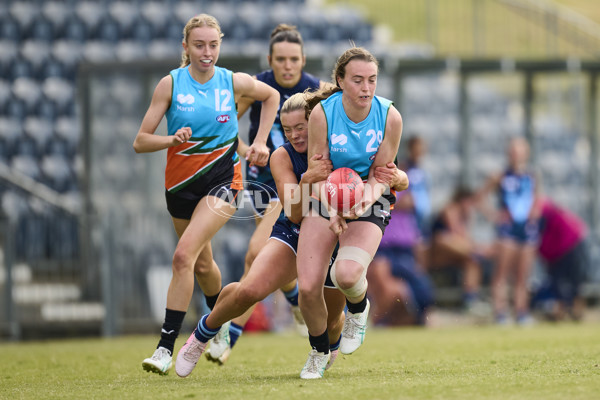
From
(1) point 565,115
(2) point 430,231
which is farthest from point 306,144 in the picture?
(1) point 565,115

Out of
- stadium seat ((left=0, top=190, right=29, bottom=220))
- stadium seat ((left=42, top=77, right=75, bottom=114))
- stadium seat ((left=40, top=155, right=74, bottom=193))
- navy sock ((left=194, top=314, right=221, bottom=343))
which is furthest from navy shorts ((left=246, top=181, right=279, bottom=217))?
stadium seat ((left=42, top=77, right=75, bottom=114))

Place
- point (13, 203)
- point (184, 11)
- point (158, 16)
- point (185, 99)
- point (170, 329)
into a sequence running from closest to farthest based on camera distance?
point (170, 329)
point (185, 99)
point (13, 203)
point (158, 16)
point (184, 11)

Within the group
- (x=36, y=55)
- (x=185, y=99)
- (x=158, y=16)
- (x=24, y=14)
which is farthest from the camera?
(x=158, y=16)

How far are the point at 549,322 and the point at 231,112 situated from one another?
7.72 m

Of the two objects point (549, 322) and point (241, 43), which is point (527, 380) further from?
point (241, 43)

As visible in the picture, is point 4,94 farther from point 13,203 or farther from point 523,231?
point 523,231

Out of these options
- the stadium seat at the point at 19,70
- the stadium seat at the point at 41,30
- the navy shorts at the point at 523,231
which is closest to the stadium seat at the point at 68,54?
the stadium seat at the point at 41,30

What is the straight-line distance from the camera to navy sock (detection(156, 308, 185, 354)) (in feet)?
21.3

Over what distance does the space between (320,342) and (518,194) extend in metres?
7.70

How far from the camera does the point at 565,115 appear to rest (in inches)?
623

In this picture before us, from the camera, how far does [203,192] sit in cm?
679

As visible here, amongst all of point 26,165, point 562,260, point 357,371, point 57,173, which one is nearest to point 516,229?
point 562,260

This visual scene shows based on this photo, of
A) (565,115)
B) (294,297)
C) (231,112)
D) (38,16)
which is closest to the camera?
(231,112)

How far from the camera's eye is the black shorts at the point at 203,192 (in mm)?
6777
